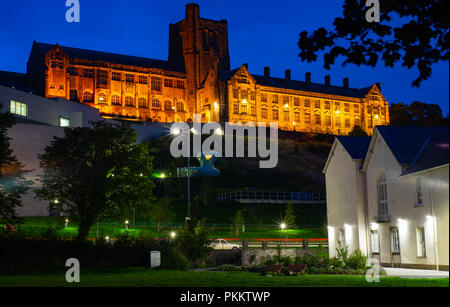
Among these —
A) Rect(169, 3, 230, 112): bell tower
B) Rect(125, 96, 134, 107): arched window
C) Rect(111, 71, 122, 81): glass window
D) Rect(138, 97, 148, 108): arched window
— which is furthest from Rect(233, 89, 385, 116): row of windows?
Rect(111, 71, 122, 81): glass window

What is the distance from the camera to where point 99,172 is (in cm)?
4056

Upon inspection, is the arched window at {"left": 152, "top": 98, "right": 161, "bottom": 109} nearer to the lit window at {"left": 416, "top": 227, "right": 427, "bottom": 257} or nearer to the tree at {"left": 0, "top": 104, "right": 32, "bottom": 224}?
the tree at {"left": 0, "top": 104, "right": 32, "bottom": 224}

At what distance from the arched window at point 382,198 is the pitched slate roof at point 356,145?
2.76m

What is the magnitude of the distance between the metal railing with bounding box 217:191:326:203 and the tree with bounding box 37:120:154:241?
40860 mm

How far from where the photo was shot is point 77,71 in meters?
130

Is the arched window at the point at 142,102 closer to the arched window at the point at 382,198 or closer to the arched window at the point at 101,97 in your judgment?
the arched window at the point at 101,97

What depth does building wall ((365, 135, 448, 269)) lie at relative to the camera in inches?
1227

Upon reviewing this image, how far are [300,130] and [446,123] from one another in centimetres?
13830

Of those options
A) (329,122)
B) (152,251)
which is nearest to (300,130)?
(329,122)

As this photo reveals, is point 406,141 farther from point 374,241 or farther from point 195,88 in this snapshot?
point 195,88

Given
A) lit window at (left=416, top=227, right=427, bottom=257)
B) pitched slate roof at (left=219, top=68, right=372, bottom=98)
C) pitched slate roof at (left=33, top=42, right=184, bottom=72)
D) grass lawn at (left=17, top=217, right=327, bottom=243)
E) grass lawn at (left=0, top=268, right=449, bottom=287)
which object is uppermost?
pitched slate roof at (left=33, top=42, right=184, bottom=72)

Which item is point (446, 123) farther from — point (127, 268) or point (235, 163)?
point (235, 163)

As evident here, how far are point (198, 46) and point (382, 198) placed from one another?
11688 cm

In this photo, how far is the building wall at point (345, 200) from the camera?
130 ft
